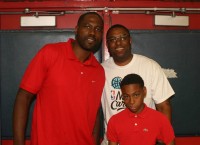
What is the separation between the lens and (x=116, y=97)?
2.27 meters

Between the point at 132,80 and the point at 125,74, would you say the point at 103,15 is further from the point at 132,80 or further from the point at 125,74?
the point at 132,80

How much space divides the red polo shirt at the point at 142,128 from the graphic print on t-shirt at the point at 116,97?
144 millimetres

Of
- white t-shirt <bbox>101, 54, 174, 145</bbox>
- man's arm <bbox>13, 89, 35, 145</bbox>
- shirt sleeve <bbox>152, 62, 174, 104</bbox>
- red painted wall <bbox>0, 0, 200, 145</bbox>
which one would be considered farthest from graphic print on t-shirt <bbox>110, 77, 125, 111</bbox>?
man's arm <bbox>13, 89, 35, 145</bbox>

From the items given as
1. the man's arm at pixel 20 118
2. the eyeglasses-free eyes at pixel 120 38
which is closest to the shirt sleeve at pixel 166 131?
the eyeglasses-free eyes at pixel 120 38

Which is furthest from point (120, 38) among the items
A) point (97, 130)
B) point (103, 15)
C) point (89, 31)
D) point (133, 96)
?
point (97, 130)

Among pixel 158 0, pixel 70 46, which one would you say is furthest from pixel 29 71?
pixel 158 0

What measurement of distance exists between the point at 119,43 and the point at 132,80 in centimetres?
32

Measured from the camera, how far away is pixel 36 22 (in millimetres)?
2463

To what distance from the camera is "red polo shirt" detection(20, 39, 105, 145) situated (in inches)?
78.4

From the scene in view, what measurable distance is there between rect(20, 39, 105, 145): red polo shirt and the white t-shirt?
214 millimetres

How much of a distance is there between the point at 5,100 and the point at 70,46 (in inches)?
30.7

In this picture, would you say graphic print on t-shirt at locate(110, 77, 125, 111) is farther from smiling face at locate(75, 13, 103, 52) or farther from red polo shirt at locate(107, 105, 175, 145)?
smiling face at locate(75, 13, 103, 52)

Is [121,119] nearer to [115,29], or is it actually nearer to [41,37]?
[115,29]

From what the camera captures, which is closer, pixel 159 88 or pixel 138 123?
pixel 138 123
